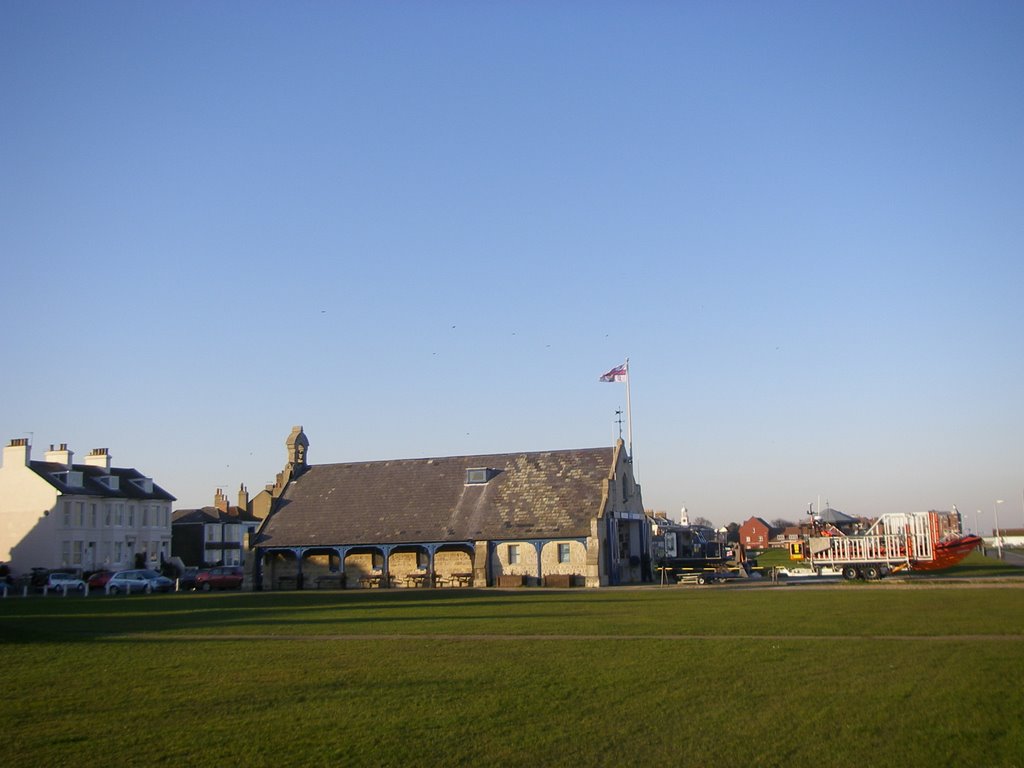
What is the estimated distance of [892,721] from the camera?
461 inches

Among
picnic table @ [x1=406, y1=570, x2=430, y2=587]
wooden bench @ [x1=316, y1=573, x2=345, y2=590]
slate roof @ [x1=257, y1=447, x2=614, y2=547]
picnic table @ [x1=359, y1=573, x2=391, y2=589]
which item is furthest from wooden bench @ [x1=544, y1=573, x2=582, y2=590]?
wooden bench @ [x1=316, y1=573, x2=345, y2=590]

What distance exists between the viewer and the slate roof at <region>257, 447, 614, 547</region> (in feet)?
184

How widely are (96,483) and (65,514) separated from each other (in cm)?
432

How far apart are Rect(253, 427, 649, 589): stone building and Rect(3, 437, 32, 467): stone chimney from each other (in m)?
18.7

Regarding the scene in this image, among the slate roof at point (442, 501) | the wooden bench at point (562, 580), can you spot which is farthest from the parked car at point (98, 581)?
the wooden bench at point (562, 580)

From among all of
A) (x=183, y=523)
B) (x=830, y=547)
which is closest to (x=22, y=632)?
(x=830, y=547)

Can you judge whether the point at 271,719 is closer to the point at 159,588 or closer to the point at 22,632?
the point at 22,632

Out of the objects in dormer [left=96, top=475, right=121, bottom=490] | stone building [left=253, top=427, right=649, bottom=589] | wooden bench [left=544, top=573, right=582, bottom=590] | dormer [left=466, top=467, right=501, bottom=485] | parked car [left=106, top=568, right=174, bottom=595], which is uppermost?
dormer [left=96, top=475, right=121, bottom=490]

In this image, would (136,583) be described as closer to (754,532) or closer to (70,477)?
(70,477)

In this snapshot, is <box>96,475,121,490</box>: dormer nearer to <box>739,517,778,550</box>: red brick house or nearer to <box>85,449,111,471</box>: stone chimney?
A: <box>85,449,111,471</box>: stone chimney

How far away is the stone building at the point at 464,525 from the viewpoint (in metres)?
54.9

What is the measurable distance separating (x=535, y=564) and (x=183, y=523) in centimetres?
4794

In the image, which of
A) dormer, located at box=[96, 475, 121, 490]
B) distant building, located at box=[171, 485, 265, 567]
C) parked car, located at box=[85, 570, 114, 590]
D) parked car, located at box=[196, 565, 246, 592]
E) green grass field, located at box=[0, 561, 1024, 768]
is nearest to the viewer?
green grass field, located at box=[0, 561, 1024, 768]

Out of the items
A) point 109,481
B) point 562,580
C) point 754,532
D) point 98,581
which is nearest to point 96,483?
point 109,481
